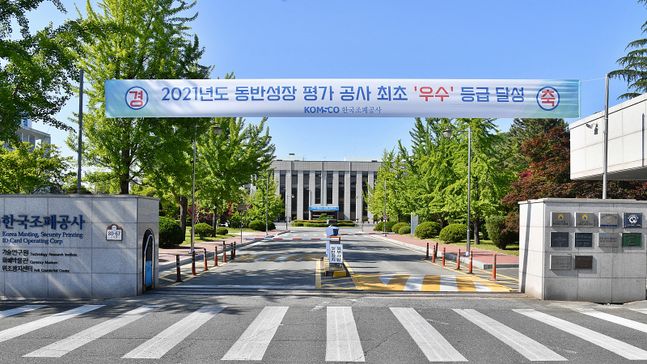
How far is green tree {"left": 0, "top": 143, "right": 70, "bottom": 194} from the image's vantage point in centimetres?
2342

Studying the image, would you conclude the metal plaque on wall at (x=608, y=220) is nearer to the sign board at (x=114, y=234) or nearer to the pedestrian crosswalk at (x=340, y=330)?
the pedestrian crosswalk at (x=340, y=330)

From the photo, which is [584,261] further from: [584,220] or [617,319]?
[617,319]

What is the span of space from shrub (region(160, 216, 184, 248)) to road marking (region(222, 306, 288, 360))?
69.5 ft

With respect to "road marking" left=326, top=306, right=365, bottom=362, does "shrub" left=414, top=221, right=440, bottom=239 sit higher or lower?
lower

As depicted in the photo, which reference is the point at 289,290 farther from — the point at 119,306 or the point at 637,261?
the point at 637,261

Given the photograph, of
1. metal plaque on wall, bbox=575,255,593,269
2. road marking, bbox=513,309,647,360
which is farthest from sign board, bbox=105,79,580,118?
road marking, bbox=513,309,647,360

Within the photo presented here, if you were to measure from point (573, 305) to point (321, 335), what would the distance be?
296 inches

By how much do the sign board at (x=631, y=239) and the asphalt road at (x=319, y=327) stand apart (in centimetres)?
169

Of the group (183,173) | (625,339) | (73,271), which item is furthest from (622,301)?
(183,173)

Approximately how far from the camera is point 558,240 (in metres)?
14.5

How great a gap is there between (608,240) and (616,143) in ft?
15.4

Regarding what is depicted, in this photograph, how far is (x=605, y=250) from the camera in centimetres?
1451

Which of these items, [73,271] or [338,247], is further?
[338,247]

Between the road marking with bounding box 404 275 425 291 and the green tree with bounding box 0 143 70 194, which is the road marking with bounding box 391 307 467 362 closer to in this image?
the road marking with bounding box 404 275 425 291
